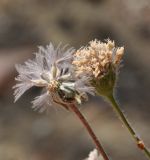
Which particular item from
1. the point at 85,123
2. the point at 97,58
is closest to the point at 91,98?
the point at 97,58

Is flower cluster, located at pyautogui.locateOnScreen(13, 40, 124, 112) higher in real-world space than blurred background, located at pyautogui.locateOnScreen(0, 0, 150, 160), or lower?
lower

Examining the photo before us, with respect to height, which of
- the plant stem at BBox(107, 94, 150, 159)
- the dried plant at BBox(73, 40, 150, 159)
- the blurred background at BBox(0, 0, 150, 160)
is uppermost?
the blurred background at BBox(0, 0, 150, 160)

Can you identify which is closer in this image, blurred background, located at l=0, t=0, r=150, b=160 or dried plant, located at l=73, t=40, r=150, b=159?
dried plant, located at l=73, t=40, r=150, b=159

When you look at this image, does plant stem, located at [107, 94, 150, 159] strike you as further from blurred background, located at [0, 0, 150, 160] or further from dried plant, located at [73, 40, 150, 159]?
blurred background, located at [0, 0, 150, 160]

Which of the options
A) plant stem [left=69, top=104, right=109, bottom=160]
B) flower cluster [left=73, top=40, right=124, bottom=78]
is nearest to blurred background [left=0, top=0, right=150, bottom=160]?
flower cluster [left=73, top=40, right=124, bottom=78]

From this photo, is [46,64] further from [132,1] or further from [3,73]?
[3,73]

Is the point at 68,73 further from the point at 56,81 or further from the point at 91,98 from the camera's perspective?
the point at 91,98

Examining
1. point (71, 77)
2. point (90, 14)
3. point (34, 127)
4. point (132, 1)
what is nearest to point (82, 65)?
point (71, 77)
